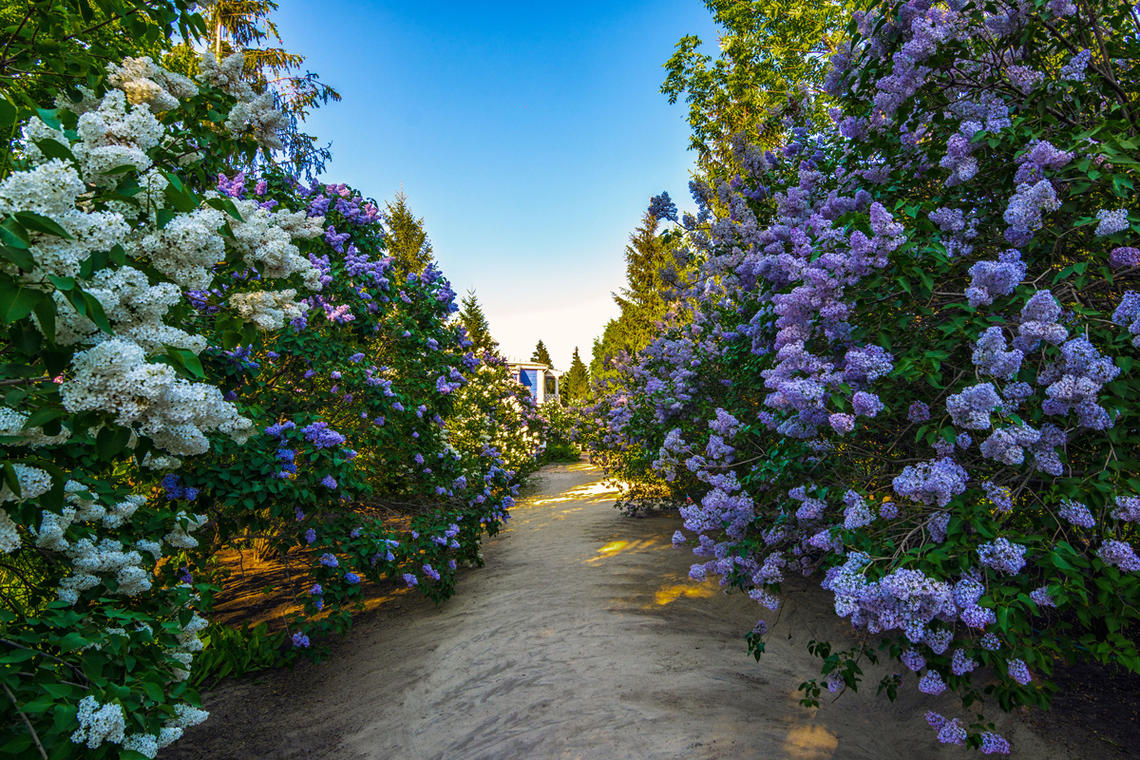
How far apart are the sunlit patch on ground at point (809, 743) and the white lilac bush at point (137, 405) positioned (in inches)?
119

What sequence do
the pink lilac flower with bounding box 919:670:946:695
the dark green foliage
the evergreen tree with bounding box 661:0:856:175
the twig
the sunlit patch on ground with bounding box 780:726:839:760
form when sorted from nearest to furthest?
the twig → the pink lilac flower with bounding box 919:670:946:695 → the dark green foliage → the sunlit patch on ground with bounding box 780:726:839:760 → the evergreen tree with bounding box 661:0:856:175

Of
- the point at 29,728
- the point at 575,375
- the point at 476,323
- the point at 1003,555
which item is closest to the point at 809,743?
the point at 1003,555

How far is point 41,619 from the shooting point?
188 centimetres

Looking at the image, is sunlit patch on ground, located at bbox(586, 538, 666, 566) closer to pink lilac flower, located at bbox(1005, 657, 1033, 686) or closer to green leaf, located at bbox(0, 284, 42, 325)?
pink lilac flower, located at bbox(1005, 657, 1033, 686)

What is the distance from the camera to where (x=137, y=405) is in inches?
52.2

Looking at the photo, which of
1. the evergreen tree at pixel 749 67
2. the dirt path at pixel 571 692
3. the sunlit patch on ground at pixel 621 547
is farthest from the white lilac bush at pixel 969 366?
the evergreen tree at pixel 749 67

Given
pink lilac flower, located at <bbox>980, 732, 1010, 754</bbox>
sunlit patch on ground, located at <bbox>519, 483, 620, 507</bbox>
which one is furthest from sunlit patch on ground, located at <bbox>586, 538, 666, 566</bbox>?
pink lilac flower, located at <bbox>980, 732, 1010, 754</bbox>

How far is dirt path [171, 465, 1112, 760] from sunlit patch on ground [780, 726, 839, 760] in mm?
11

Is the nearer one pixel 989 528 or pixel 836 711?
pixel 989 528

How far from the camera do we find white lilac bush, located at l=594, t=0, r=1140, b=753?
6.40 ft

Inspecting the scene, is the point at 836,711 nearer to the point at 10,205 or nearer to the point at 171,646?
the point at 171,646

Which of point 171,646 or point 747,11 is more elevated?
point 747,11

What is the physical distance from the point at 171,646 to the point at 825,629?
4.93 metres

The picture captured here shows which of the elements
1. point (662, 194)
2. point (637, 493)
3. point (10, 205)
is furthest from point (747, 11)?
point (10, 205)
